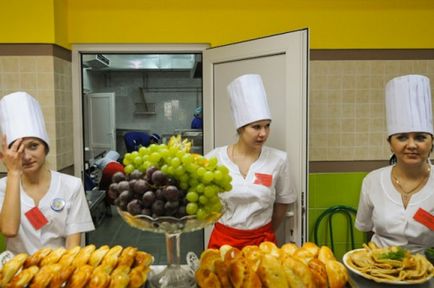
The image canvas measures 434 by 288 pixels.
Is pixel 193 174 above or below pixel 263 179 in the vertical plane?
above

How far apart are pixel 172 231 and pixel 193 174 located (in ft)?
0.47

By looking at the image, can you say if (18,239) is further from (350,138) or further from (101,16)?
(350,138)

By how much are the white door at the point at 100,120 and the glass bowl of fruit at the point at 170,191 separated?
643 centimetres

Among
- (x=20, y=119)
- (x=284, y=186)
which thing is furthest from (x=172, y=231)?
(x=284, y=186)

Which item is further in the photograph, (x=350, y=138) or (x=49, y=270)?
(x=350, y=138)

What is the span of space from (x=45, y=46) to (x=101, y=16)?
1.53 feet

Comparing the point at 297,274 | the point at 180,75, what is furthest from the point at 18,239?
the point at 180,75

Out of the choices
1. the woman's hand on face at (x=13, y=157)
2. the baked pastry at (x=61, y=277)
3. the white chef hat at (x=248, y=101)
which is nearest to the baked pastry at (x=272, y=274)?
the baked pastry at (x=61, y=277)

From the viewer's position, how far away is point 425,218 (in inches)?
66.2

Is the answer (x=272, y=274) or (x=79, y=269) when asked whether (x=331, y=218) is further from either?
(x=79, y=269)

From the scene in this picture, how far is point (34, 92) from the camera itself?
2775 mm

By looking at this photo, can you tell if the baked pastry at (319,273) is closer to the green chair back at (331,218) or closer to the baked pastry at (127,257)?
the baked pastry at (127,257)

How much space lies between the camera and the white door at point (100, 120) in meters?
7.29

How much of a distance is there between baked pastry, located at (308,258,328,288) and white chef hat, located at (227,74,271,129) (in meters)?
1.21
